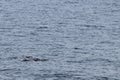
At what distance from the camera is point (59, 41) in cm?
5059

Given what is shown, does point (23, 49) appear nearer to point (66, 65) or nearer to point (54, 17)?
point (66, 65)

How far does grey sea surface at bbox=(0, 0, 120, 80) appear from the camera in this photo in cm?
4006

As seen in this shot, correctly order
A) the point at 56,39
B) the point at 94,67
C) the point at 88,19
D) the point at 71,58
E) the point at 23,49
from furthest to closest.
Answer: the point at 88,19
the point at 56,39
the point at 23,49
the point at 71,58
the point at 94,67

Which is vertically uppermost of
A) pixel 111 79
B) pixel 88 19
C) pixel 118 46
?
pixel 88 19

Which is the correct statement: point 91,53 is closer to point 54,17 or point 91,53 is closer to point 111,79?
point 111,79

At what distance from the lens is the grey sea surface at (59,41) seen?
4006 cm

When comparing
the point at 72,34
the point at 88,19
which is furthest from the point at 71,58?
the point at 88,19

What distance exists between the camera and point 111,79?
3800cm

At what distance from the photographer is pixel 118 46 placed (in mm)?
48125

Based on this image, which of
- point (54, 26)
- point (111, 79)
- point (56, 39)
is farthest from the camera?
point (54, 26)

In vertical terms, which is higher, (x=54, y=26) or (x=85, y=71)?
(x=54, y=26)

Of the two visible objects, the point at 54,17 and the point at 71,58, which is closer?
the point at 71,58

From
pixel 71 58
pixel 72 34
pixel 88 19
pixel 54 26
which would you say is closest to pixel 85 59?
pixel 71 58

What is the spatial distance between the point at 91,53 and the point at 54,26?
1353 cm
